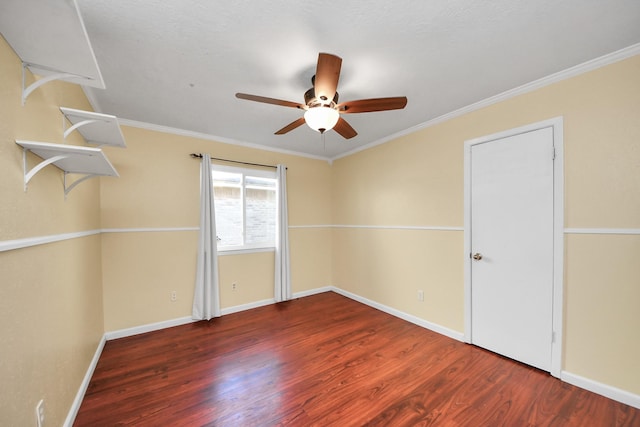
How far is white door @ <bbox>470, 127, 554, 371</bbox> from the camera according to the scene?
6.66 ft

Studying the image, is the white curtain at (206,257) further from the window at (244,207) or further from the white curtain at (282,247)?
the white curtain at (282,247)

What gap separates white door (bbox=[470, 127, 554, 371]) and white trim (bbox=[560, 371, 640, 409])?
14 centimetres

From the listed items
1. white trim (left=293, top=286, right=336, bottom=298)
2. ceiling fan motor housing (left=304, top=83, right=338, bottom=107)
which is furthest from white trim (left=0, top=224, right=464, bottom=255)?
ceiling fan motor housing (left=304, top=83, right=338, bottom=107)

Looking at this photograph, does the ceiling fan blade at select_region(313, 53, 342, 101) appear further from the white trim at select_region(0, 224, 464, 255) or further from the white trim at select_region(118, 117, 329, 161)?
the white trim at select_region(118, 117, 329, 161)

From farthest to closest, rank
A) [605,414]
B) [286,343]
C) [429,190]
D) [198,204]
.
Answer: [198,204], [429,190], [286,343], [605,414]

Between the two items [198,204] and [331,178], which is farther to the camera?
[331,178]

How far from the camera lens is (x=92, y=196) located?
7.57ft

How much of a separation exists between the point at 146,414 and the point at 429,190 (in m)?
3.31

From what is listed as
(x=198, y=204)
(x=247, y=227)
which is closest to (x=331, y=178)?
Result: (x=247, y=227)

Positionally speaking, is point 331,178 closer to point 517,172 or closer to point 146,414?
point 517,172

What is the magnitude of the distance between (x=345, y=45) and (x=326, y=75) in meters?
0.31

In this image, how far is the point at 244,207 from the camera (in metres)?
3.63

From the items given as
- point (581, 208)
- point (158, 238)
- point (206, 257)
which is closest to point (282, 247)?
point (206, 257)

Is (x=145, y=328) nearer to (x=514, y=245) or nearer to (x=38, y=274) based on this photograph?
(x=38, y=274)
